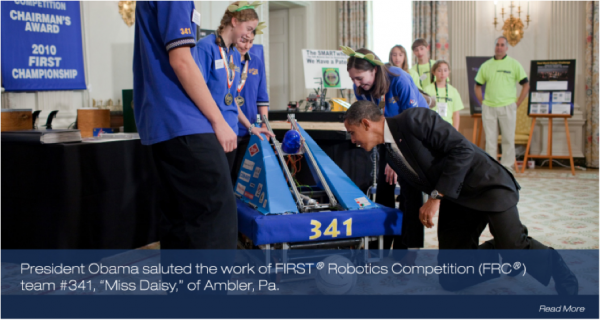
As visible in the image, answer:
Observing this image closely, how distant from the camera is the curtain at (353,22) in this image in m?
8.30

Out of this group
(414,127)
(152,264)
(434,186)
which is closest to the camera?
(414,127)

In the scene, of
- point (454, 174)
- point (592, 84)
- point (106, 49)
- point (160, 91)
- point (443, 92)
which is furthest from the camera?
point (592, 84)

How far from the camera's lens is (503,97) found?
6137 millimetres

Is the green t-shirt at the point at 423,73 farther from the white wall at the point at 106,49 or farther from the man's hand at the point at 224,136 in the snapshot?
the man's hand at the point at 224,136

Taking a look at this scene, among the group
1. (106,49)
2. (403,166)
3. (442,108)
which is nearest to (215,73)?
(403,166)

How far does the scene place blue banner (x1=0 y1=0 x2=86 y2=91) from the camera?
4230 mm

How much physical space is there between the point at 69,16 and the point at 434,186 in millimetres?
4101

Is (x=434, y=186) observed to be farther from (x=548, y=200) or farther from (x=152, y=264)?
(x=548, y=200)

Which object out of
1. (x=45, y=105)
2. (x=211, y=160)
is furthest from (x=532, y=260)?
(x=45, y=105)

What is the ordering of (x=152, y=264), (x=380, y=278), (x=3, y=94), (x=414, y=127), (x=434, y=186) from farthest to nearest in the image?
(x=3, y=94), (x=152, y=264), (x=380, y=278), (x=434, y=186), (x=414, y=127)

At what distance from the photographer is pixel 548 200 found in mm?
4500

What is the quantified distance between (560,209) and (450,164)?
8.72 ft

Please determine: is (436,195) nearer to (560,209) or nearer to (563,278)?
(563,278)

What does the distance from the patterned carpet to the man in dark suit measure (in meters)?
0.97
